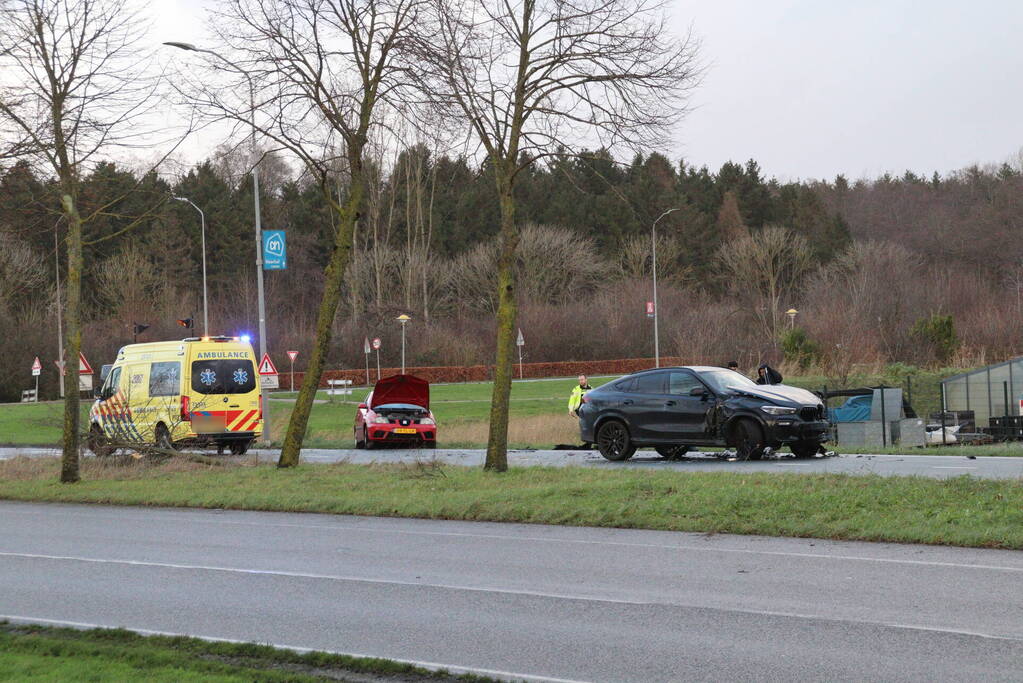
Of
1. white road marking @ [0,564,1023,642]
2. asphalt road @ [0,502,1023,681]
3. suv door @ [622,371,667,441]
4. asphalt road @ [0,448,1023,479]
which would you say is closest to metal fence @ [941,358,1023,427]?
asphalt road @ [0,448,1023,479]

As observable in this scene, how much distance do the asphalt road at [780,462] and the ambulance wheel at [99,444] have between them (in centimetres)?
348

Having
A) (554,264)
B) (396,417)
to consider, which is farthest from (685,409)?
(554,264)

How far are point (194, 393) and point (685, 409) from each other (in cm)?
1101

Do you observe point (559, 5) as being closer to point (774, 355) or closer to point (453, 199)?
point (774, 355)

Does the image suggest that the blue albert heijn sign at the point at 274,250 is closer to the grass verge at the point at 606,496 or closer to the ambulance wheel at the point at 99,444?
the ambulance wheel at the point at 99,444

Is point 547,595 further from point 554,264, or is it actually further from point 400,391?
point 554,264

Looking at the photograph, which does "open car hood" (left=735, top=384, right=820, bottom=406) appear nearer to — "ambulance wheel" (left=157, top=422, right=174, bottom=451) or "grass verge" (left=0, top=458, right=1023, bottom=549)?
"grass verge" (left=0, top=458, right=1023, bottom=549)

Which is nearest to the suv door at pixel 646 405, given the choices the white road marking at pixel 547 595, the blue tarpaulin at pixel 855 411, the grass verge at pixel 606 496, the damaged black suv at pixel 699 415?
the damaged black suv at pixel 699 415

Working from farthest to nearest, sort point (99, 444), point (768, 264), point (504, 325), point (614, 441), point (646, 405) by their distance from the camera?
point (768, 264)
point (99, 444)
point (614, 441)
point (646, 405)
point (504, 325)

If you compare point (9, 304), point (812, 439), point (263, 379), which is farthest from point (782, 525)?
point (9, 304)

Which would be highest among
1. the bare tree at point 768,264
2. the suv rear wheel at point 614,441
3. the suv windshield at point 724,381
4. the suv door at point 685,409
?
the bare tree at point 768,264

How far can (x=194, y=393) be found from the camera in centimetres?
2606

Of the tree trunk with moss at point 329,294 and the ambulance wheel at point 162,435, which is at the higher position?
the tree trunk with moss at point 329,294

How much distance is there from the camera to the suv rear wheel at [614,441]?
22047mm
